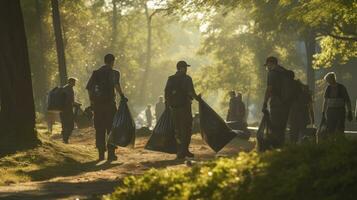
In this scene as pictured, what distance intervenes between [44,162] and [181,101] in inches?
116

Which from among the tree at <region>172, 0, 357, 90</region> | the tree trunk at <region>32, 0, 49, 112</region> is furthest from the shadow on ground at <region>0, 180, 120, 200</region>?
the tree trunk at <region>32, 0, 49, 112</region>

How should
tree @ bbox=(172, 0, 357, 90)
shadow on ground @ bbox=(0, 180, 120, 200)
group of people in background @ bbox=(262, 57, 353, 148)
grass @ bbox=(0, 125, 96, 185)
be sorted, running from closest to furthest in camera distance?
shadow on ground @ bbox=(0, 180, 120, 200), grass @ bbox=(0, 125, 96, 185), group of people in background @ bbox=(262, 57, 353, 148), tree @ bbox=(172, 0, 357, 90)

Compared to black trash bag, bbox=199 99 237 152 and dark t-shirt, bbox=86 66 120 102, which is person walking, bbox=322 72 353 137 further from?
dark t-shirt, bbox=86 66 120 102

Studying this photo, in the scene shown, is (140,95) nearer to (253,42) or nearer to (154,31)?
(154,31)

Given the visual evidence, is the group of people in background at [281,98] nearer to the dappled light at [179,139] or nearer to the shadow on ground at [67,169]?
the dappled light at [179,139]

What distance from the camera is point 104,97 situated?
14008 millimetres

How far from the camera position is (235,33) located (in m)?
60.9

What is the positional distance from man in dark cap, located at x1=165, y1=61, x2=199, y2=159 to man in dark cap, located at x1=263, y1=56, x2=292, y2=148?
69.5 inches

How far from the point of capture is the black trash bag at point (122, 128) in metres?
13.8

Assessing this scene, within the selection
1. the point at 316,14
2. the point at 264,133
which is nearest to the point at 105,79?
the point at 264,133

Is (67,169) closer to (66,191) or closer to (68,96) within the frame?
(66,191)

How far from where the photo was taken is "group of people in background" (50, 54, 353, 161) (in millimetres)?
12750

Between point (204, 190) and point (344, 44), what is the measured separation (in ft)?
68.9

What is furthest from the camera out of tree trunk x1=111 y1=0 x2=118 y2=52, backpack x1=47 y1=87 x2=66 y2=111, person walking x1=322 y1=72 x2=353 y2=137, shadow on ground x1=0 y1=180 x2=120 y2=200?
tree trunk x1=111 y1=0 x2=118 y2=52
